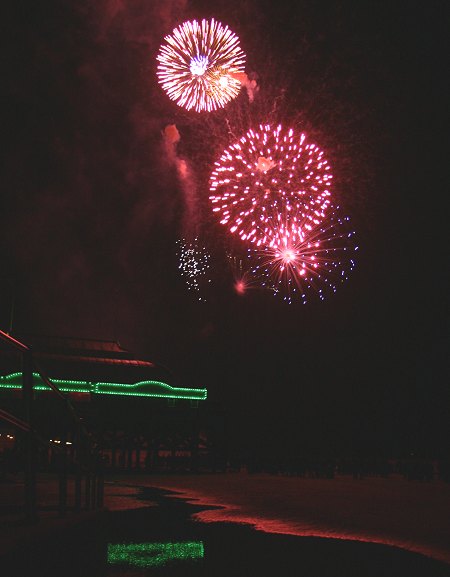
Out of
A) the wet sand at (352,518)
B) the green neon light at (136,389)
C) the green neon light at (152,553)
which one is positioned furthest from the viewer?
the green neon light at (136,389)

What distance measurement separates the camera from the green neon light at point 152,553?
18.2 ft

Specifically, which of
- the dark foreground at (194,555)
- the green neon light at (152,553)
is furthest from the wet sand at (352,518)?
the green neon light at (152,553)

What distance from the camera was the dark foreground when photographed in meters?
4.86

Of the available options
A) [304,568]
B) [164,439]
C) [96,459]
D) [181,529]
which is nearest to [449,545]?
[304,568]

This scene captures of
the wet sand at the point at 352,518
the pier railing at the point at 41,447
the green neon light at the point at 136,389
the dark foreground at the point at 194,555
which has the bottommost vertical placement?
the wet sand at the point at 352,518

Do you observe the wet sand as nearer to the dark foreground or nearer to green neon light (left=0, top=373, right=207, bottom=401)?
the dark foreground

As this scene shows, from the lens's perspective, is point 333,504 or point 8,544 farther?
point 333,504

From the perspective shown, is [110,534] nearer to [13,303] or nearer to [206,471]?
[206,471]

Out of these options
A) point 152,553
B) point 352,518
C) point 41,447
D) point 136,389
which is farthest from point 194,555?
point 136,389

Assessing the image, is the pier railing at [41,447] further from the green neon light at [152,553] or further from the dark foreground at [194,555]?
the green neon light at [152,553]

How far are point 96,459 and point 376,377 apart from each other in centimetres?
5098

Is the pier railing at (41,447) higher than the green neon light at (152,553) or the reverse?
higher

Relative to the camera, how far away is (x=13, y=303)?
3809 cm

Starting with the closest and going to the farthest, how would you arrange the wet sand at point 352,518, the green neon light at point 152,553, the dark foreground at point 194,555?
the dark foreground at point 194,555
the green neon light at point 152,553
the wet sand at point 352,518
